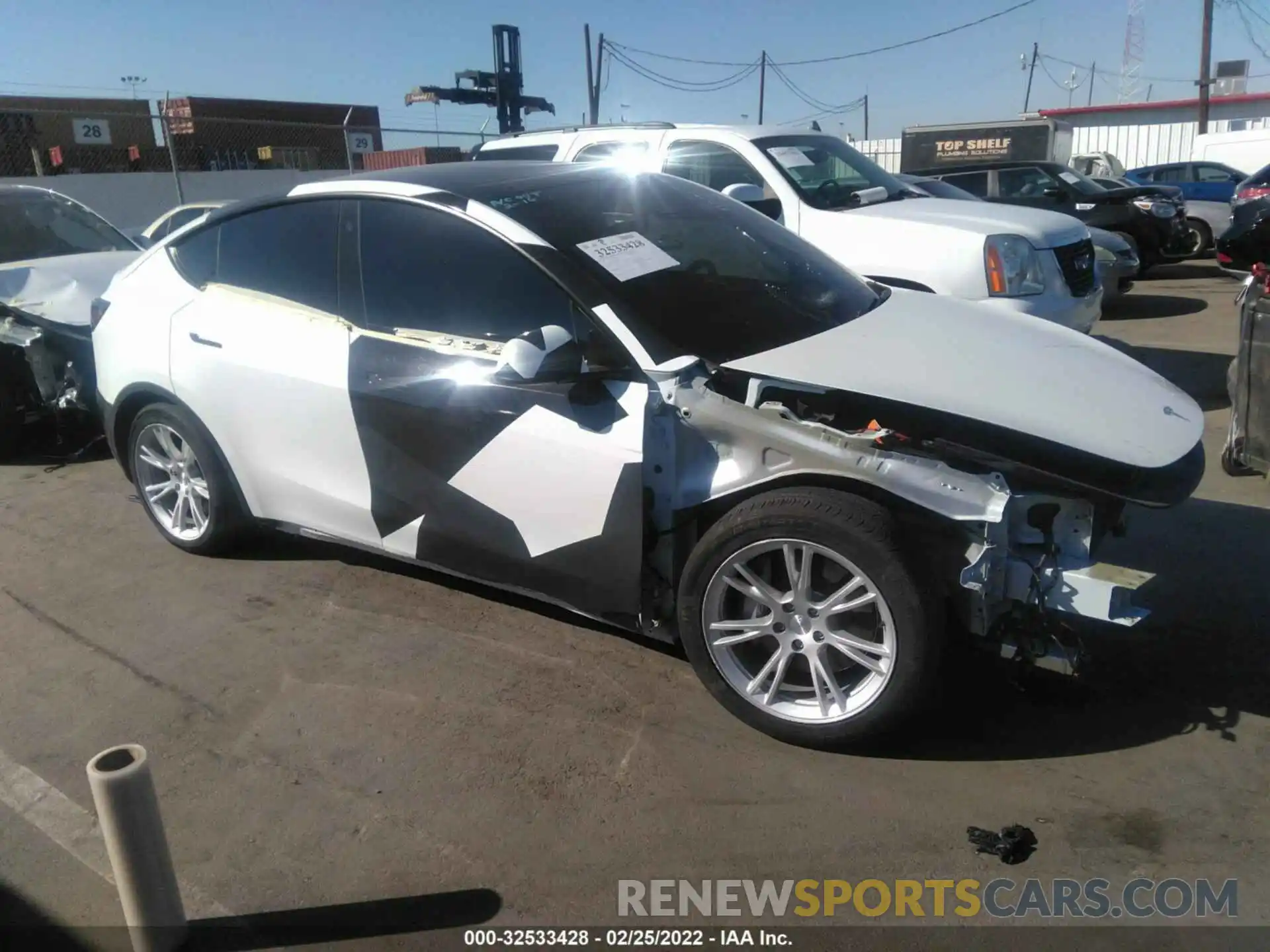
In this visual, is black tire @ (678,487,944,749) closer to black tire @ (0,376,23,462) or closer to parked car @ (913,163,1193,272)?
black tire @ (0,376,23,462)

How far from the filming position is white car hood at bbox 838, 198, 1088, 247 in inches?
261

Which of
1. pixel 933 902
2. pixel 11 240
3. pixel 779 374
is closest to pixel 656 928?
pixel 933 902

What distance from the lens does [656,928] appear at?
2.49 m

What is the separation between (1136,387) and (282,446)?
3.26m

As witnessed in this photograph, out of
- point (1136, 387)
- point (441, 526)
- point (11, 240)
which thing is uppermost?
point (11, 240)

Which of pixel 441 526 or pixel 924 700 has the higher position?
pixel 441 526

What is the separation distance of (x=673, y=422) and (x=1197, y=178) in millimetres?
18873

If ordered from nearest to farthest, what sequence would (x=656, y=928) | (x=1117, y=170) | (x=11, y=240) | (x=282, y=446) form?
1. (x=656, y=928)
2. (x=282, y=446)
3. (x=11, y=240)
4. (x=1117, y=170)

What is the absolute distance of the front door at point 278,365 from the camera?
388 centimetres

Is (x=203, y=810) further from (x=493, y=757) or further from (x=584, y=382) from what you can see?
(x=584, y=382)

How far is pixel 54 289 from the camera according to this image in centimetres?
644

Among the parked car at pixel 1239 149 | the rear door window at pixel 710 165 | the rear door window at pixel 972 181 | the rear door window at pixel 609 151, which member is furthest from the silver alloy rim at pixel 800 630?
the parked car at pixel 1239 149

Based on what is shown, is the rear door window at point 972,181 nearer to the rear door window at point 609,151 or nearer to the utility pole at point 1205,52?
the rear door window at point 609,151

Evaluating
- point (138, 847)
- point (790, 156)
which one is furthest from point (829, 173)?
point (138, 847)
